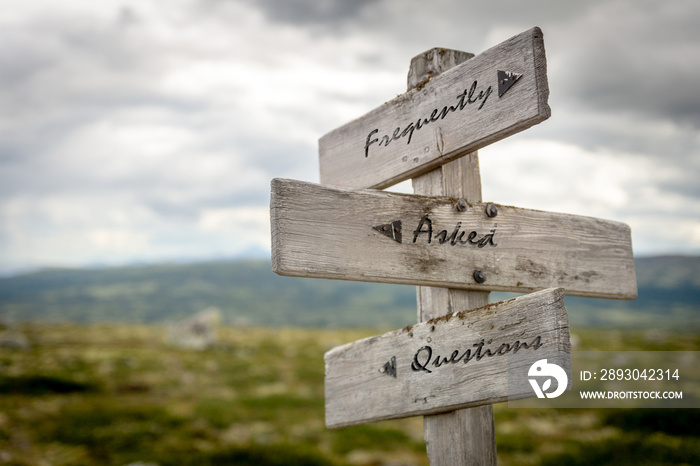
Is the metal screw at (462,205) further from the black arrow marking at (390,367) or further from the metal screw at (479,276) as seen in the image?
the black arrow marking at (390,367)

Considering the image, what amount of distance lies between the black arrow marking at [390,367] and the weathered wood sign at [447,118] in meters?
1.07

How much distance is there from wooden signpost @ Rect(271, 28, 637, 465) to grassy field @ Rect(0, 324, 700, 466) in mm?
6688

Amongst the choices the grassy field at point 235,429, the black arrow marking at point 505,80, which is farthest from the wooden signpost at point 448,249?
the grassy field at point 235,429

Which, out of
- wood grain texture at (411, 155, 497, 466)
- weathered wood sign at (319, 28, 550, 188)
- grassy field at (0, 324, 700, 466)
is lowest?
grassy field at (0, 324, 700, 466)

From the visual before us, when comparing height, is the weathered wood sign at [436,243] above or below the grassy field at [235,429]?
above

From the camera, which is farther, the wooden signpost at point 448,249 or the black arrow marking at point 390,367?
the black arrow marking at point 390,367

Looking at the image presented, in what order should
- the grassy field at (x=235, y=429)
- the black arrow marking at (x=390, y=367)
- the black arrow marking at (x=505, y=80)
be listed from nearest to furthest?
1. the black arrow marking at (x=505, y=80)
2. the black arrow marking at (x=390, y=367)
3. the grassy field at (x=235, y=429)

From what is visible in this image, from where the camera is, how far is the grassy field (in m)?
8.62

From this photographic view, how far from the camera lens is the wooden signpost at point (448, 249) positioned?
2.25m

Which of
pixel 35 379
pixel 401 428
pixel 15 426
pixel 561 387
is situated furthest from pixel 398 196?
pixel 35 379

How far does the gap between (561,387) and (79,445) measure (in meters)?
9.89

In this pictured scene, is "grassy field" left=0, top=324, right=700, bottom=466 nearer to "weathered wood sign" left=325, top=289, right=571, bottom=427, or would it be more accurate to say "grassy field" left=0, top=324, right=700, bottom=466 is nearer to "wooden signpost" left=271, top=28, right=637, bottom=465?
"weathered wood sign" left=325, top=289, right=571, bottom=427

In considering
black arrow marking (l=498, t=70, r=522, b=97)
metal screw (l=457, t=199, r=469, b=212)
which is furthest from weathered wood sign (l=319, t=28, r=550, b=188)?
metal screw (l=457, t=199, r=469, b=212)

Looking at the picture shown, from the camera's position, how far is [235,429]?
1083 cm
